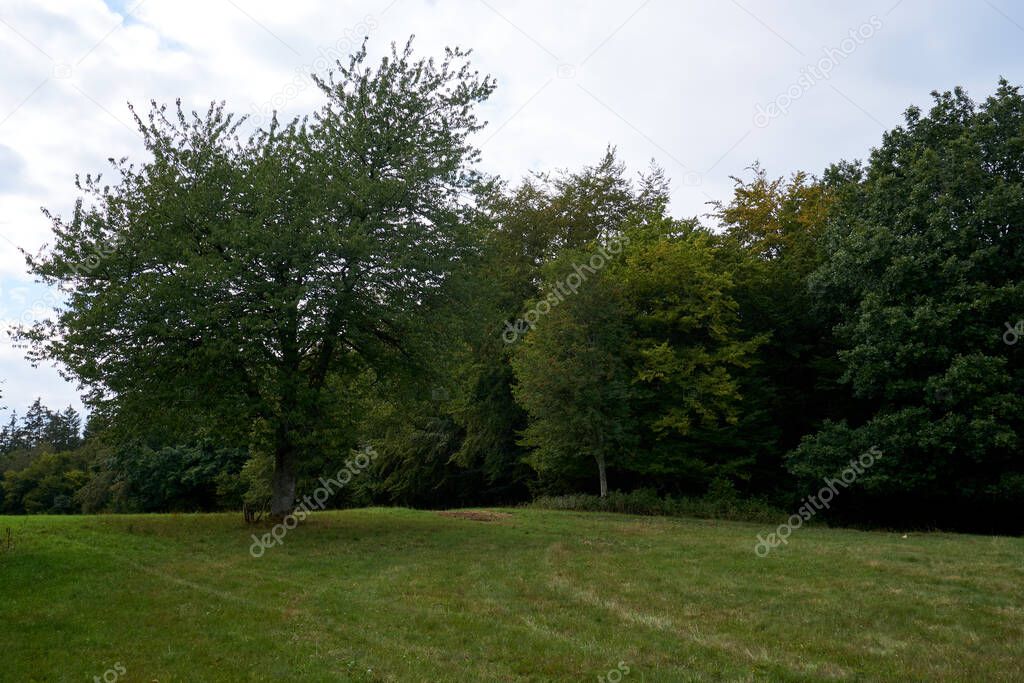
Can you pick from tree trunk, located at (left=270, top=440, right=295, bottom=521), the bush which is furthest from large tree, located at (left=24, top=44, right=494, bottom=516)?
the bush

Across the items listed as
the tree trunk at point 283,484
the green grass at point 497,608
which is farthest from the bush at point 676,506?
the tree trunk at point 283,484

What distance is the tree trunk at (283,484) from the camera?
2261cm

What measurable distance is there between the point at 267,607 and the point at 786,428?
32.2 m

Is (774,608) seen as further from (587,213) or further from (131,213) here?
(587,213)

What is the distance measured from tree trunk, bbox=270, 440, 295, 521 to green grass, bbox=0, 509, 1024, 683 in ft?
8.66

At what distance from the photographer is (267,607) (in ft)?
41.3

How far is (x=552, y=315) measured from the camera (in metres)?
32.8

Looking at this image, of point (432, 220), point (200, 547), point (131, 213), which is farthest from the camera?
point (432, 220)

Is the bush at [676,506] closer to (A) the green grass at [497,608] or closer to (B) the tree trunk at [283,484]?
(A) the green grass at [497,608]

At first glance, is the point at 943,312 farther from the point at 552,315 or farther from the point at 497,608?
the point at 497,608

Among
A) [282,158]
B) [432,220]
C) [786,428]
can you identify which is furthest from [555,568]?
[786,428]

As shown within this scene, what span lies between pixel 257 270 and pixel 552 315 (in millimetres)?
15846

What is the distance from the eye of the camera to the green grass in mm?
9602

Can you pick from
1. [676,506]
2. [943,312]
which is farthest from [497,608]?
[943,312]
